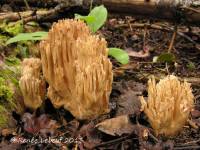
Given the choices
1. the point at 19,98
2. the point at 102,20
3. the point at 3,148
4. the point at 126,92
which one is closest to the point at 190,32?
the point at 102,20

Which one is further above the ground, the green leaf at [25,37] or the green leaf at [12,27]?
the green leaf at [25,37]

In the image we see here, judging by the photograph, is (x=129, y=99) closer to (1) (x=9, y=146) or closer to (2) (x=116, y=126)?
(2) (x=116, y=126)

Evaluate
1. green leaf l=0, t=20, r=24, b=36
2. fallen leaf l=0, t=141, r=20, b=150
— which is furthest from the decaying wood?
fallen leaf l=0, t=141, r=20, b=150

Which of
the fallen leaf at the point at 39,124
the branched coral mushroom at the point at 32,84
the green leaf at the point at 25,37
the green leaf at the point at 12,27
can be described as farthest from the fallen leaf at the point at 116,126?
the green leaf at the point at 12,27

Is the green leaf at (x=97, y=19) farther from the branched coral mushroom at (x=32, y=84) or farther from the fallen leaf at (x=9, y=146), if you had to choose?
the fallen leaf at (x=9, y=146)

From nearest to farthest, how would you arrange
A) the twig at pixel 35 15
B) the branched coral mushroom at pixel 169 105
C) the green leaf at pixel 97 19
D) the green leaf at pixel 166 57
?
the branched coral mushroom at pixel 169 105
the green leaf at pixel 97 19
the green leaf at pixel 166 57
the twig at pixel 35 15

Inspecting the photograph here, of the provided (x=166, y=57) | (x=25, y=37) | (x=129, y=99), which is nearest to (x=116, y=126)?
(x=129, y=99)

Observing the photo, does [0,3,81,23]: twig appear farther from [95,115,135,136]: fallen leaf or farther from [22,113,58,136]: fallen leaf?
[95,115,135,136]: fallen leaf
